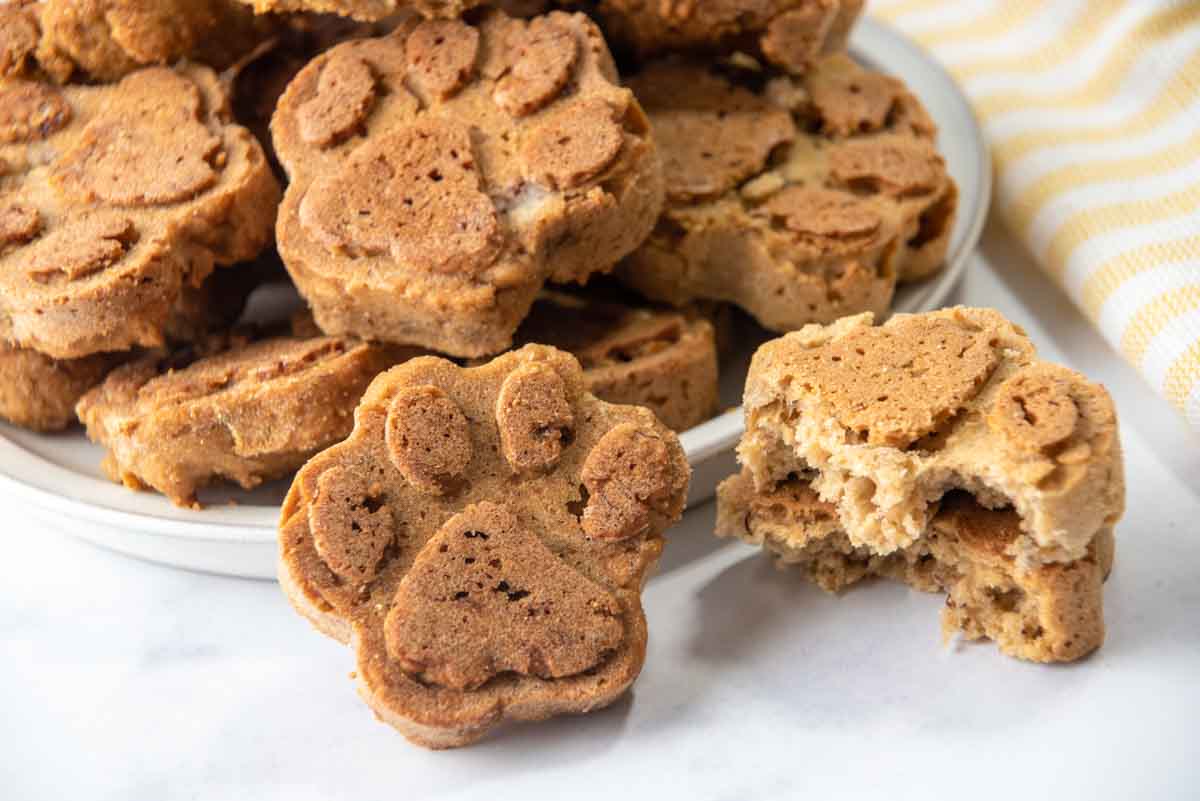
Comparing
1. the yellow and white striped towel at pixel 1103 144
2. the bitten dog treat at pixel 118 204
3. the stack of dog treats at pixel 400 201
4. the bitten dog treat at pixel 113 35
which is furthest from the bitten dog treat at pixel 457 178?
the yellow and white striped towel at pixel 1103 144

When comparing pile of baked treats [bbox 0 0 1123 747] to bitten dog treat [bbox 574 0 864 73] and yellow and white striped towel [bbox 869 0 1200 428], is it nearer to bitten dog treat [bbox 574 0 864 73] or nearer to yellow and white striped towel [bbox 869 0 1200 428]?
bitten dog treat [bbox 574 0 864 73]

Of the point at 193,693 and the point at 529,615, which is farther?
the point at 193,693

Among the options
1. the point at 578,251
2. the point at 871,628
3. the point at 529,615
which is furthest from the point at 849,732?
the point at 578,251

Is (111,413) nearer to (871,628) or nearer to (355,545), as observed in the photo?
(355,545)

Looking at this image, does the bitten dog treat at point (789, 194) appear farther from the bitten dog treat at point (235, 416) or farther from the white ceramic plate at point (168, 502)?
the bitten dog treat at point (235, 416)

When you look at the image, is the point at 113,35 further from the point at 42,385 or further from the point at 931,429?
the point at 931,429
